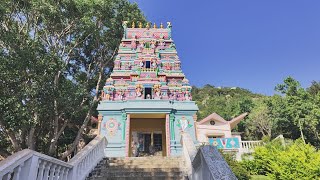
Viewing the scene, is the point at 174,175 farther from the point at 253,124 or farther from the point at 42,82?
the point at 253,124

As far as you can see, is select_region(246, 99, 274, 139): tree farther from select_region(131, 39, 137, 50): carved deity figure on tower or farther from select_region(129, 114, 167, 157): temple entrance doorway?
select_region(131, 39, 137, 50): carved deity figure on tower

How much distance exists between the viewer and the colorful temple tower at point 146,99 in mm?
11664

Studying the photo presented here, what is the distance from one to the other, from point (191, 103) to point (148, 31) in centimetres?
684

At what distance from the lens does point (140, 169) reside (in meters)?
7.18

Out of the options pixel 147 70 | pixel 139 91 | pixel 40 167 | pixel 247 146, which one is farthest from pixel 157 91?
pixel 40 167

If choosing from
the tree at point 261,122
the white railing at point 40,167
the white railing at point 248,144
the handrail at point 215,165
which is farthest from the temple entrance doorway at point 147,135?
the tree at point 261,122

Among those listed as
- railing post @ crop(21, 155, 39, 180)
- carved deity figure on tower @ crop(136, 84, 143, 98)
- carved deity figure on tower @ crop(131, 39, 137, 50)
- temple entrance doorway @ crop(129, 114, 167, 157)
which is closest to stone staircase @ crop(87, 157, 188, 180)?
railing post @ crop(21, 155, 39, 180)

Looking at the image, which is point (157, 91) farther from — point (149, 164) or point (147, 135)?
point (149, 164)

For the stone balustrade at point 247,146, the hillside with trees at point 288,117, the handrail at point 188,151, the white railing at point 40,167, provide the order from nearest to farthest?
1. the white railing at point 40,167
2. the handrail at point 188,151
3. the stone balustrade at point 247,146
4. the hillside with trees at point 288,117

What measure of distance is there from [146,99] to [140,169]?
18.4 ft

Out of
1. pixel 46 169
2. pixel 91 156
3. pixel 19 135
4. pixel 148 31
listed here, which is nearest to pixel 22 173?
pixel 46 169

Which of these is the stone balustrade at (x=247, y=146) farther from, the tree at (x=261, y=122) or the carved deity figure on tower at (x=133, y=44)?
the carved deity figure on tower at (x=133, y=44)

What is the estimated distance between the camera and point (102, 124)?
11766 millimetres

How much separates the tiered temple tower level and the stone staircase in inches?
202
